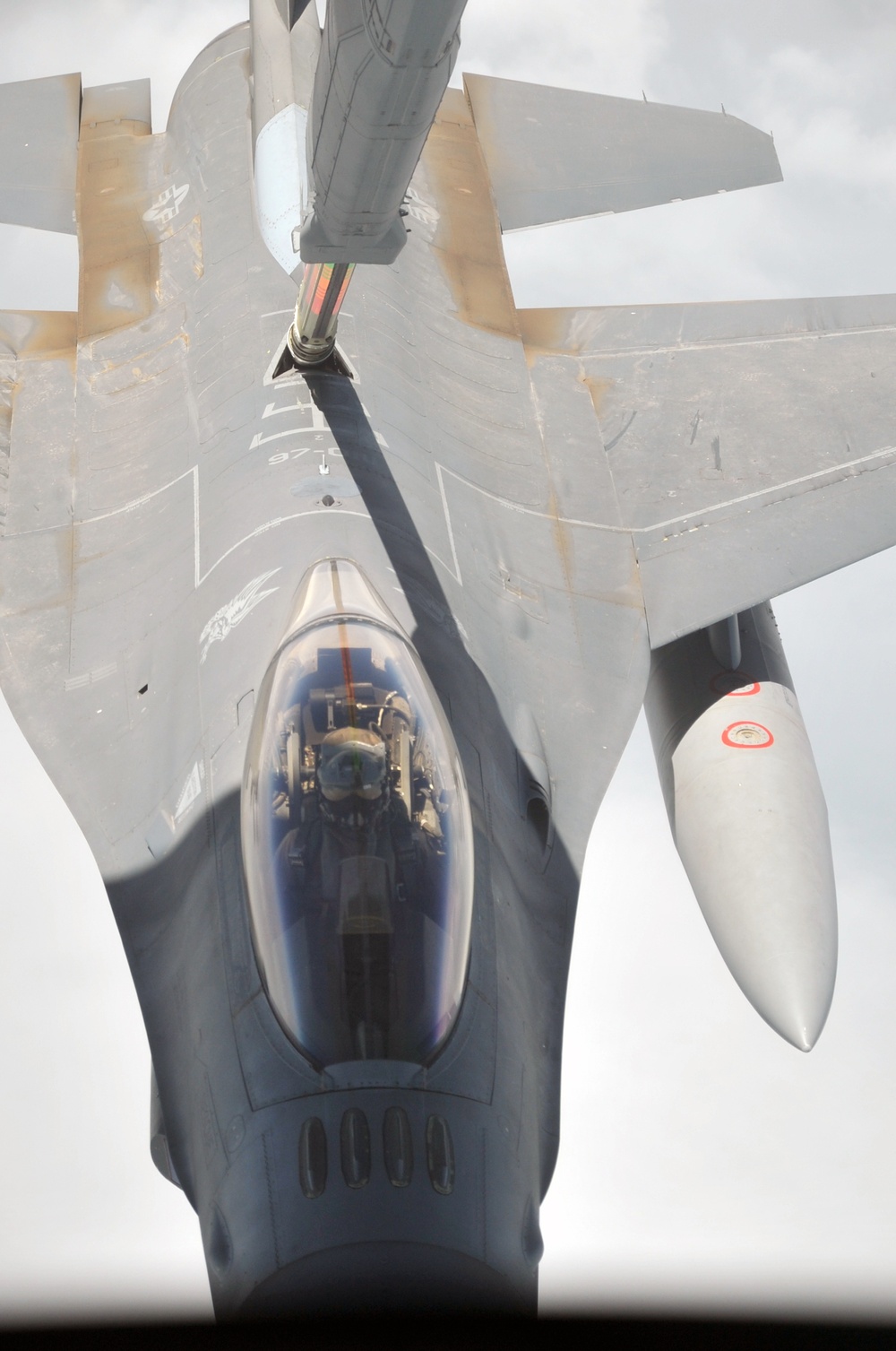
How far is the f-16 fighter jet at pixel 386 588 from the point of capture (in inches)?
164

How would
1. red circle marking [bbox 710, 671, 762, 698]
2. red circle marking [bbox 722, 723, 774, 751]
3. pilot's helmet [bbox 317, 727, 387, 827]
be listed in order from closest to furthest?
pilot's helmet [bbox 317, 727, 387, 827] → red circle marking [bbox 722, 723, 774, 751] → red circle marking [bbox 710, 671, 762, 698]

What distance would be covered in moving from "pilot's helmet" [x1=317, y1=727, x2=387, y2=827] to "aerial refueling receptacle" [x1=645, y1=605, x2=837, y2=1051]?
3.02 meters

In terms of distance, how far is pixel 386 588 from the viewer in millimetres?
6258

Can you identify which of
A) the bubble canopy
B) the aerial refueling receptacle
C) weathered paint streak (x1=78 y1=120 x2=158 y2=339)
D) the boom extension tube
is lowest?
the bubble canopy

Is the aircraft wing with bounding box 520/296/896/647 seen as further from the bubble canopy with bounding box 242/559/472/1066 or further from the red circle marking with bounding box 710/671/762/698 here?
the bubble canopy with bounding box 242/559/472/1066

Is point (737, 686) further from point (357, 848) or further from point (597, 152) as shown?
point (597, 152)

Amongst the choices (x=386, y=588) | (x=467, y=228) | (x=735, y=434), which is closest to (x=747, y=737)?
(x=735, y=434)

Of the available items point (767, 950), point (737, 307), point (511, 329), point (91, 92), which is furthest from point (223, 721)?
point (91, 92)

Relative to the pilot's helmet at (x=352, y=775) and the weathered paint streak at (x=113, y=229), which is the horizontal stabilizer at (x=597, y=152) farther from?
the pilot's helmet at (x=352, y=775)

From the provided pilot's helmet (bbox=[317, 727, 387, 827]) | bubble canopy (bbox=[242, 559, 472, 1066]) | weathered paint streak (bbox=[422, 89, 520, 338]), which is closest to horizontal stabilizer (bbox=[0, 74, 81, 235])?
weathered paint streak (bbox=[422, 89, 520, 338])

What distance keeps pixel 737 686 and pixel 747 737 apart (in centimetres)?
50

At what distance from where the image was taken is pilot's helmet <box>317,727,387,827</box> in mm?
4379

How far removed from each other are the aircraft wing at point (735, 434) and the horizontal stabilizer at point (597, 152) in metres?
1.50

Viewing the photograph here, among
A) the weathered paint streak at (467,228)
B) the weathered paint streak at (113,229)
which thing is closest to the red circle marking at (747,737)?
the weathered paint streak at (467,228)
